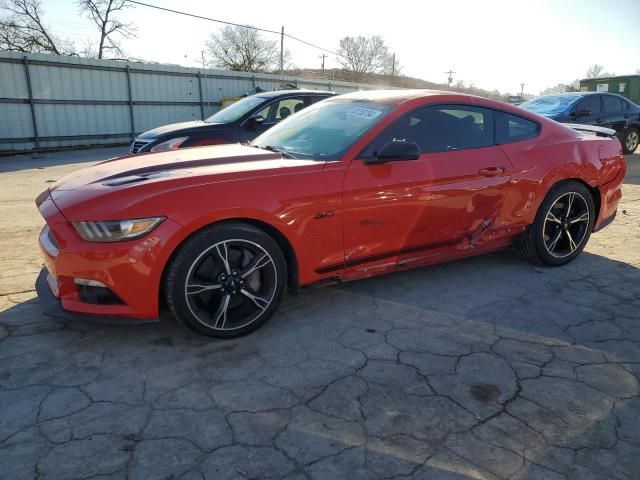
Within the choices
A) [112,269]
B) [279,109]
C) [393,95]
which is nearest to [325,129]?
[393,95]

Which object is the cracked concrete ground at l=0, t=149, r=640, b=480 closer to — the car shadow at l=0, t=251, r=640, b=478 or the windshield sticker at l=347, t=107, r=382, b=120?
the car shadow at l=0, t=251, r=640, b=478

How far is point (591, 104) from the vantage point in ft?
37.1

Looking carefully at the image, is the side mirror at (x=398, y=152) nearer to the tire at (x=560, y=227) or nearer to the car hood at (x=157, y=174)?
the car hood at (x=157, y=174)

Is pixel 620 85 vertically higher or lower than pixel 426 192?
higher

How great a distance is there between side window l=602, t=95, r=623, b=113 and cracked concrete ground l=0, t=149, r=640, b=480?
10.00m

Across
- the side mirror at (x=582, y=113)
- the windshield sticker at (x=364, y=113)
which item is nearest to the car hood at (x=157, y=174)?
the windshield sticker at (x=364, y=113)

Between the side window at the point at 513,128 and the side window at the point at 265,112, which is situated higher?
the side window at the point at 265,112

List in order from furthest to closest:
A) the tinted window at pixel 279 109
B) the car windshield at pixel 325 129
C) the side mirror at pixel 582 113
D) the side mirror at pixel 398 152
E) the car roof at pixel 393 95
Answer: the side mirror at pixel 582 113 < the tinted window at pixel 279 109 < the car roof at pixel 393 95 < the car windshield at pixel 325 129 < the side mirror at pixel 398 152

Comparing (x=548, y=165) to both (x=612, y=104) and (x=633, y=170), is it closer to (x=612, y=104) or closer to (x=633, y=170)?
(x=633, y=170)

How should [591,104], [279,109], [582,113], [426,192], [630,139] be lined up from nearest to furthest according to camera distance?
1. [426,192]
2. [279,109]
3. [582,113]
4. [591,104]
5. [630,139]

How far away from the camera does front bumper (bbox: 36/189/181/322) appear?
102 inches

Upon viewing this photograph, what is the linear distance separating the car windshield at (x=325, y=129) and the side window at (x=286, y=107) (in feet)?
12.4

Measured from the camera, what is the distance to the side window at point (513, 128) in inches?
153

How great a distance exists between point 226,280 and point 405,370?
1.18m
